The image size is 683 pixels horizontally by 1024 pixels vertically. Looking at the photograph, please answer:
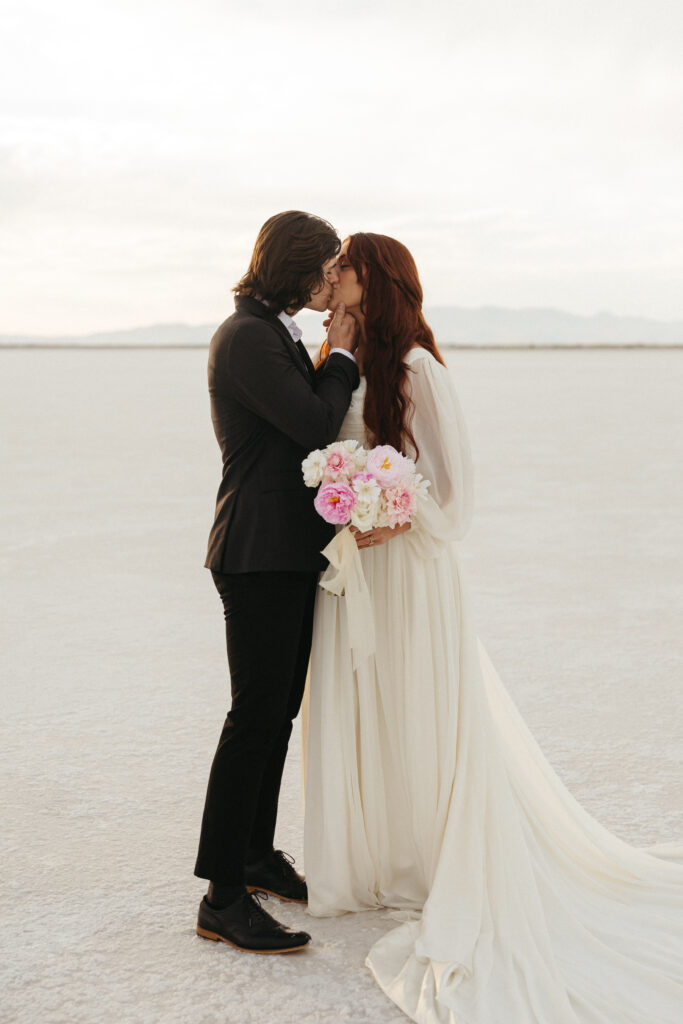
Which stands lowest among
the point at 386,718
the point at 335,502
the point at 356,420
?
the point at 386,718

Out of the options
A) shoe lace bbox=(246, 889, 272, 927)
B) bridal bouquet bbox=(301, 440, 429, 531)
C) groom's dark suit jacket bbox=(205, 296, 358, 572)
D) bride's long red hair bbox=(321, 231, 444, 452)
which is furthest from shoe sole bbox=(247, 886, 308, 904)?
bride's long red hair bbox=(321, 231, 444, 452)

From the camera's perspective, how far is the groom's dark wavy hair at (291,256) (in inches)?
132

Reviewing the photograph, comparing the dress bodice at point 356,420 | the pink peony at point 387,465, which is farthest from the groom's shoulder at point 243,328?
the pink peony at point 387,465

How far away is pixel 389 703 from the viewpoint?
3.73 meters

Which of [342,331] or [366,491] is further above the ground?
[342,331]

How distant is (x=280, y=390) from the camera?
10.8 feet

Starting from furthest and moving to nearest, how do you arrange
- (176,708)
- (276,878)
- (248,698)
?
(176,708) → (276,878) → (248,698)

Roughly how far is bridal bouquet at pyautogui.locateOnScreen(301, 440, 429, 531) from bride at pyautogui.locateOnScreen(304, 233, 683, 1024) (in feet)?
0.41

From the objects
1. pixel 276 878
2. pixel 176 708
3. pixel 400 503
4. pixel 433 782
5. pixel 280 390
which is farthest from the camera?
pixel 176 708

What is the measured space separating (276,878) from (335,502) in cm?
138

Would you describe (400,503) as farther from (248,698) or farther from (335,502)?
(248,698)

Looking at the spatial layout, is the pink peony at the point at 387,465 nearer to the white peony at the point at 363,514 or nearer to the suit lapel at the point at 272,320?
the white peony at the point at 363,514

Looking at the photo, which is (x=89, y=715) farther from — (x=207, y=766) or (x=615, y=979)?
(x=615, y=979)

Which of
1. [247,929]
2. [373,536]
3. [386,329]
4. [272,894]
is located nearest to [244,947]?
[247,929]
